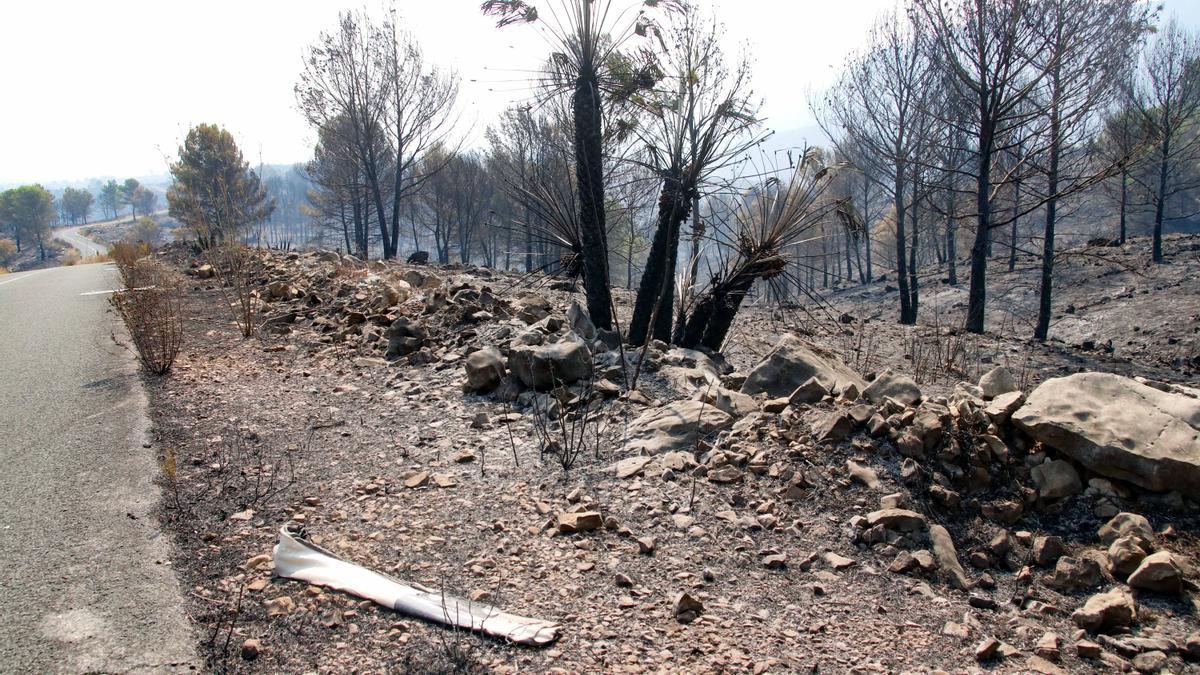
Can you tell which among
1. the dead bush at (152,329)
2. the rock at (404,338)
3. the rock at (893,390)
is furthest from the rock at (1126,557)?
the dead bush at (152,329)

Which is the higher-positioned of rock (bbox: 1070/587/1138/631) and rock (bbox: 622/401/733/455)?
rock (bbox: 622/401/733/455)

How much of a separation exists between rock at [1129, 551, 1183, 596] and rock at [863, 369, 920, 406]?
1450 mm

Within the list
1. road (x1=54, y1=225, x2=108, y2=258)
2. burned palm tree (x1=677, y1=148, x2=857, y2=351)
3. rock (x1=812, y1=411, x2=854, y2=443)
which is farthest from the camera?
road (x1=54, y1=225, x2=108, y2=258)

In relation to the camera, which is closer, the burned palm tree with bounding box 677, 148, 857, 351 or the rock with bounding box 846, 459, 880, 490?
the rock with bounding box 846, 459, 880, 490

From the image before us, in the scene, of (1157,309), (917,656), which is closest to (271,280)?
(917,656)

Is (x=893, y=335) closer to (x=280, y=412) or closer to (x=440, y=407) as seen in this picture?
(x=440, y=407)

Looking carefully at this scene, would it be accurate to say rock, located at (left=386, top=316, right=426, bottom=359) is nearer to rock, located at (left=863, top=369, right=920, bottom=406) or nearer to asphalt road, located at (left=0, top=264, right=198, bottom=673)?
asphalt road, located at (left=0, top=264, right=198, bottom=673)

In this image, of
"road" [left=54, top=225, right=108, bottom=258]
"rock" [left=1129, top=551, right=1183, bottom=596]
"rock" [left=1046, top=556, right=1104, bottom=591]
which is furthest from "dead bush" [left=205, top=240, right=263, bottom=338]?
"road" [left=54, top=225, right=108, bottom=258]

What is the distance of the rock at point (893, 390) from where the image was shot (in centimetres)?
389

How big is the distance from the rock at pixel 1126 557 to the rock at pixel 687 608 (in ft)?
5.26

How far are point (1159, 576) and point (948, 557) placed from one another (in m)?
0.67

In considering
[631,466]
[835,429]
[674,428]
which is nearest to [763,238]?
[674,428]

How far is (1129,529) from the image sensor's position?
2723 mm

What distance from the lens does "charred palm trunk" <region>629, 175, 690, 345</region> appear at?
5.92m
